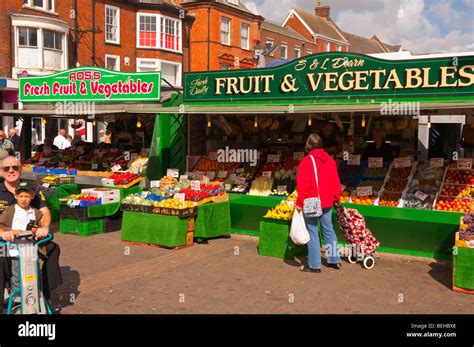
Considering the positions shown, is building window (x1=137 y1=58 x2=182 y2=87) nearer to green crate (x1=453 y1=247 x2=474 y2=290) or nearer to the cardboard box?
the cardboard box

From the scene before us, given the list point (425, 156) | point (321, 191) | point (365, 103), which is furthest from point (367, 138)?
point (321, 191)

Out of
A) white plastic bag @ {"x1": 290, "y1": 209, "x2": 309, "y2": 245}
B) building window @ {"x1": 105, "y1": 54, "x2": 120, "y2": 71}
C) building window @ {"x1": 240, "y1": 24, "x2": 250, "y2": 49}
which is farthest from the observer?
building window @ {"x1": 240, "y1": 24, "x2": 250, "y2": 49}

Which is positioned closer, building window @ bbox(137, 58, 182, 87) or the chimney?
building window @ bbox(137, 58, 182, 87)

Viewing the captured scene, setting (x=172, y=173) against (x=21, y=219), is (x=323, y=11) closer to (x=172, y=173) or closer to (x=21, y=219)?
(x=172, y=173)

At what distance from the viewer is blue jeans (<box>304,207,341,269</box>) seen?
7.64 metres

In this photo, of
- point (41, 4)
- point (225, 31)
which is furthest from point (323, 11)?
point (41, 4)

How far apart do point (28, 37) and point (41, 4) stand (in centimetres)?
213

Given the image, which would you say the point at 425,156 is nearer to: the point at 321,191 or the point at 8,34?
the point at 321,191

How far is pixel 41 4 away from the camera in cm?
2686

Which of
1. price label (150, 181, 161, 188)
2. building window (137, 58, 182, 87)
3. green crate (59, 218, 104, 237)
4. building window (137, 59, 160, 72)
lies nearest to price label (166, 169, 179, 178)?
price label (150, 181, 161, 188)

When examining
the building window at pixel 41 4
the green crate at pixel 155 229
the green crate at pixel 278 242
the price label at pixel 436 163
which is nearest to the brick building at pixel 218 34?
the building window at pixel 41 4

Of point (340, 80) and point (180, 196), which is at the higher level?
point (340, 80)

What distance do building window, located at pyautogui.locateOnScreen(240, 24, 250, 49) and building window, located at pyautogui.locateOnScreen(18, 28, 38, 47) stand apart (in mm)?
16624

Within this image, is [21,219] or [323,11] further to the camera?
[323,11]
